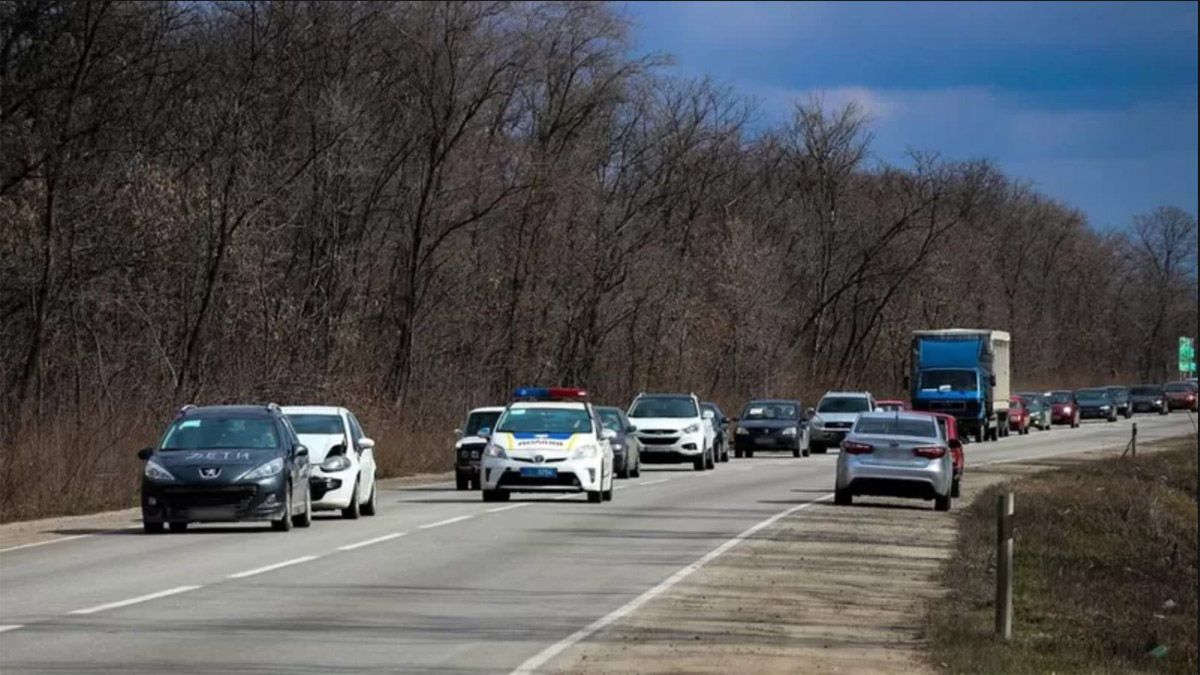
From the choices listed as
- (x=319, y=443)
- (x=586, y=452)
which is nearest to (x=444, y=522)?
(x=319, y=443)

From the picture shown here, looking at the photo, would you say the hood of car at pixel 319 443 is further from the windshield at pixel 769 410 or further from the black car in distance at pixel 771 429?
the windshield at pixel 769 410

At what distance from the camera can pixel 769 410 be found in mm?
62031

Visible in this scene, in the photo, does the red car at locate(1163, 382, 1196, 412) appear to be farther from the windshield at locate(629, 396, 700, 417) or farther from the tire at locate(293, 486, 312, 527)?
the tire at locate(293, 486, 312, 527)

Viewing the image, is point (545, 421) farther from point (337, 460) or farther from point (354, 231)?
point (354, 231)

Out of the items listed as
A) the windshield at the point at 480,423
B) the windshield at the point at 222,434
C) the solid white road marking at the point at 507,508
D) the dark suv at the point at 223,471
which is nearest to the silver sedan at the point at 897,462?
the solid white road marking at the point at 507,508

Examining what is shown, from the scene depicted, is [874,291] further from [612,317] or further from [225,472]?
[225,472]

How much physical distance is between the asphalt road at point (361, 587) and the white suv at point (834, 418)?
30.0 meters

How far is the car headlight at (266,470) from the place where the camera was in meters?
25.4

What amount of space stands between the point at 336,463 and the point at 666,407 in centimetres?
2267

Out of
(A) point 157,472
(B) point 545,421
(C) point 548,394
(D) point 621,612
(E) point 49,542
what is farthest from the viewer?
(C) point 548,394

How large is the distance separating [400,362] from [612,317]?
Result: 605 inches

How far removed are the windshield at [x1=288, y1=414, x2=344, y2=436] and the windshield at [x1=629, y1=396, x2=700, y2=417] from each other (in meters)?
20.9

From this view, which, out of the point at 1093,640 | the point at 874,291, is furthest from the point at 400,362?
the point at 874,291

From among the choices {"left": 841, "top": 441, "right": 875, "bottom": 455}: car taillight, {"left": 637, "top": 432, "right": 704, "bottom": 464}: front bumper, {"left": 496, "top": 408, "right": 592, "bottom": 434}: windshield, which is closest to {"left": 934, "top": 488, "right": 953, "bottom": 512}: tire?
{"left": 841, "top": 441, "right": 875, "bottom": 455}: car taillight
